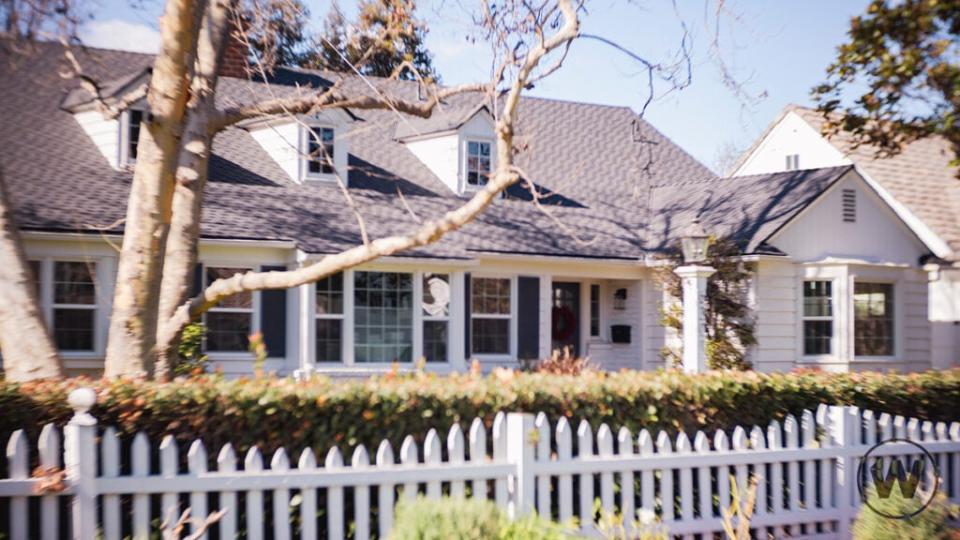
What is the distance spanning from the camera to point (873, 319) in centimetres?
1892

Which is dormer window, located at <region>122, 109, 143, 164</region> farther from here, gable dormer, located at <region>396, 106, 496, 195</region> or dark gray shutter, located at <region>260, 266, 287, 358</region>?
gable dormer, located at <region>396, 106, 496, 195</region>

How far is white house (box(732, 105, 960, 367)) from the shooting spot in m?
21.2

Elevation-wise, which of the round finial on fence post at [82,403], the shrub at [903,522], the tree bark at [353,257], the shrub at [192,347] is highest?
the tree bark at [353,257]

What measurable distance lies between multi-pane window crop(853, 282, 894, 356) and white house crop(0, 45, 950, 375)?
0.12 ft

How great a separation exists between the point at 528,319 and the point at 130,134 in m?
8.04

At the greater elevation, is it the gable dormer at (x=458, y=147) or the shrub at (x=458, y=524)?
the gable dormer at (x=458, y=147)

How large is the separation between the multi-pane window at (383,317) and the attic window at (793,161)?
14.1 metres

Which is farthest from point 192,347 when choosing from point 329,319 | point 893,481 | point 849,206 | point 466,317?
point 849,206

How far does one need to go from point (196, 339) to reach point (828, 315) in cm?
1134

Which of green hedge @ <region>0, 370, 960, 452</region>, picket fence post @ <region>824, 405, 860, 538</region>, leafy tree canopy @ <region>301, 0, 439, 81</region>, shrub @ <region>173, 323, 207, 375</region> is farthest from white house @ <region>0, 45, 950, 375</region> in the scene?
picket fence post @ <region>824, 405, 860, 538</region>

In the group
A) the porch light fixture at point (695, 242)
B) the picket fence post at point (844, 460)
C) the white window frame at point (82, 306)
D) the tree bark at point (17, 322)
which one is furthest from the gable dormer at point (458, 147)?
the picket fence post at point (844, 460)

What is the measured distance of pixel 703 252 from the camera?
530 inches

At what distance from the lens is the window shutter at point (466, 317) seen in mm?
18094

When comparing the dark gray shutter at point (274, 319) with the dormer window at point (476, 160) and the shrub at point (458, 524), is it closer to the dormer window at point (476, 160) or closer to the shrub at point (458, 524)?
the dormer window at point (476, 160)
